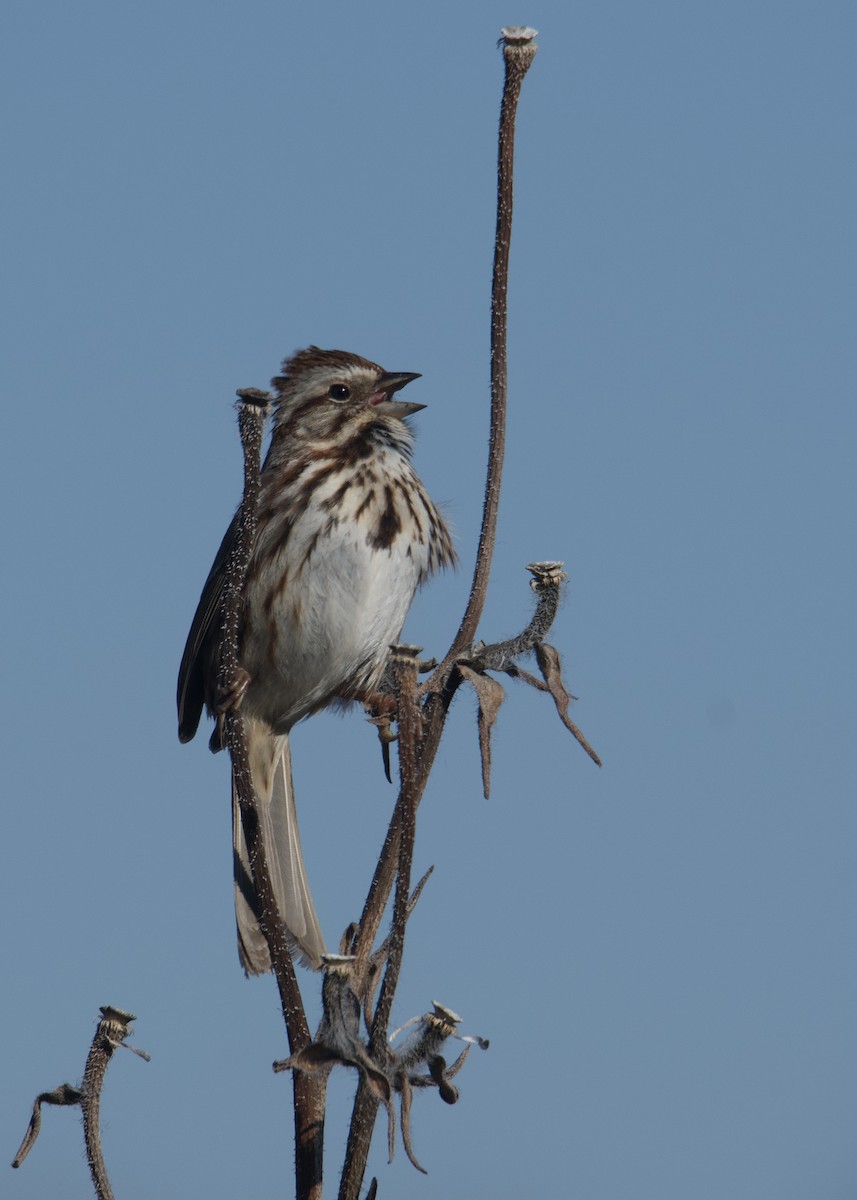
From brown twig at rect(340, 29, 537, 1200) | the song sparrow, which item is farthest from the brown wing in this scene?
brown twig at rect(340, 29, 537, 1200)

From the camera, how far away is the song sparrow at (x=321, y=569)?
20.0 ft

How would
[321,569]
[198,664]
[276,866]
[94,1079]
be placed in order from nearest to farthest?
[94,1079], [276,866], [321,569], [198,664]

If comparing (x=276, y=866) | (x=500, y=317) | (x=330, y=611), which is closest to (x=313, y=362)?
(x=330, y=611)

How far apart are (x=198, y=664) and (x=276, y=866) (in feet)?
3.30

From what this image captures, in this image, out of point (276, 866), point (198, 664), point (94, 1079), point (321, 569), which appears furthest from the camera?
point (198, 664)

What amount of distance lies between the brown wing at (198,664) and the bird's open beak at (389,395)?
76 cm

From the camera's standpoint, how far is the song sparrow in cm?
608

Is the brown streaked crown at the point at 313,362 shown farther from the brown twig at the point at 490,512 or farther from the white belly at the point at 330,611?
the brown twig at the point at 490,512

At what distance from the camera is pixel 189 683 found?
20.6ft

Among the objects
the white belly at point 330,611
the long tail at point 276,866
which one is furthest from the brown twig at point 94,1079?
the white belly at point 330,611

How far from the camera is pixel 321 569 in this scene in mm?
6070

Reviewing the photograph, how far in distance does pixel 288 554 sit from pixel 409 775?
11.2 ft

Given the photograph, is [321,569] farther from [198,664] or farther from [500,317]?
[500,317]

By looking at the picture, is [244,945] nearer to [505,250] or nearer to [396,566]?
[396,566]
